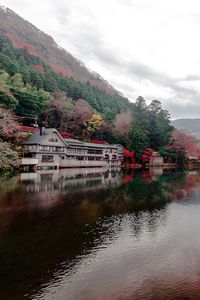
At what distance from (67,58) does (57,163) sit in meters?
137

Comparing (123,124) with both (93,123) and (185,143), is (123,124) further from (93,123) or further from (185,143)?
(185,143)

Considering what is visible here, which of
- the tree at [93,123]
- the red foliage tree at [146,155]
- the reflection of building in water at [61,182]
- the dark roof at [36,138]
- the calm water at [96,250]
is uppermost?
the tree at [93,123]

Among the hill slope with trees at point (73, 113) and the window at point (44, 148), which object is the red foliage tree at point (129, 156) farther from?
the window at point (44, 148)

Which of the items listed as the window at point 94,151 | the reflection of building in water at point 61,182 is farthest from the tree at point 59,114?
the reflection of building in water at point 61,182

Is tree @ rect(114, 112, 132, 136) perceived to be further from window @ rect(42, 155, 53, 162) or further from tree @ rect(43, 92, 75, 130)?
window @ rect(42, 155, 53, 162)

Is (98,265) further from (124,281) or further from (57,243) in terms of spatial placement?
(57,243)

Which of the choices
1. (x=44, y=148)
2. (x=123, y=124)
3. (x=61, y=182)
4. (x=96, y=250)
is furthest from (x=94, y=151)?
(x=96, y=250)

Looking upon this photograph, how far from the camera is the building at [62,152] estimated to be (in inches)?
1759

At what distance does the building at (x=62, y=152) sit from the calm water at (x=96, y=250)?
2377cm

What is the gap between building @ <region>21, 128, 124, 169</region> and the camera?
4469 cm

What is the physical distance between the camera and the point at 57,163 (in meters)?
48.3

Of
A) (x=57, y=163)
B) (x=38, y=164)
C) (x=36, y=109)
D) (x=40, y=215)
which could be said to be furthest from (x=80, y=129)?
(x=40, y=215)

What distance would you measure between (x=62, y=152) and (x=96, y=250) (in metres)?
38.5

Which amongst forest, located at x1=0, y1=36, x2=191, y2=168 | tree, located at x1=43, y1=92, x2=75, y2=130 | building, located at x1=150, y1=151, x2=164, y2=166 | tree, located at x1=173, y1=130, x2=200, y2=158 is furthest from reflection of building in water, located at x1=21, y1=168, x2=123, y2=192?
tree, located at x1=173, y1=130, x2=200, y2=158
